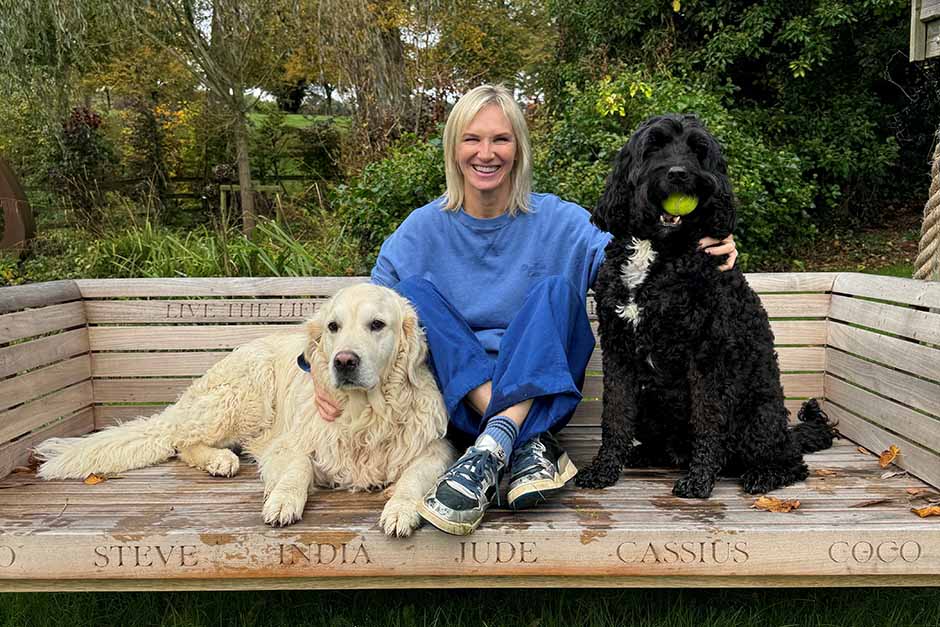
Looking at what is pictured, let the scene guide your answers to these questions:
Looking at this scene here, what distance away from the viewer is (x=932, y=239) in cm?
290

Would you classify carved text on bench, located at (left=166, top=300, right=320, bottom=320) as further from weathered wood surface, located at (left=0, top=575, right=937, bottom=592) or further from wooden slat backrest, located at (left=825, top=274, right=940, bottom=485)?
wooden slat backrest, located at (left=825, top=274, right=940, bottom=485)

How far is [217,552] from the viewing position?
207cm

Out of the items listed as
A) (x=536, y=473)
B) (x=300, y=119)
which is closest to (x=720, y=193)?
(x=536, y=473)

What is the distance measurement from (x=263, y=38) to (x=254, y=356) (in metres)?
8.74

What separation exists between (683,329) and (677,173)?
1.64 ft

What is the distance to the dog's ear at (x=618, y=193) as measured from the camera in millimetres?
2422

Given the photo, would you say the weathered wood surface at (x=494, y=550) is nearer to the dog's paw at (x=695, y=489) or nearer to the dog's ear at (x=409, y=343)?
the dog's paw at (x=695, y=489)

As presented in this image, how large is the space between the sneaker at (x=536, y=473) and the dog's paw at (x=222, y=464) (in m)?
1.10

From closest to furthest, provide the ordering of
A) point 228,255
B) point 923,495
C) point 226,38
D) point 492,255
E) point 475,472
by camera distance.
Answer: point 475,472, point 923,495, point 492,255, point 228,255, point 226,38

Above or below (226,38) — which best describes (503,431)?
below

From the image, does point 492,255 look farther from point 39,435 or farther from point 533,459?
point 39,435

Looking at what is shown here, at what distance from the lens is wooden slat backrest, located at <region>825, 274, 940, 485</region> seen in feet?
8.36

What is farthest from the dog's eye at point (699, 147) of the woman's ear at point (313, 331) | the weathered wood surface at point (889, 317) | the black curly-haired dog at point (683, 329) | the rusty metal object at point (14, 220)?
the rusty metal object at point (14, 220)

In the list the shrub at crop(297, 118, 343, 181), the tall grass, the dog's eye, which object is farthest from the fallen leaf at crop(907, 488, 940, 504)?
the shrub at crop(297, 118, 343, 181)
